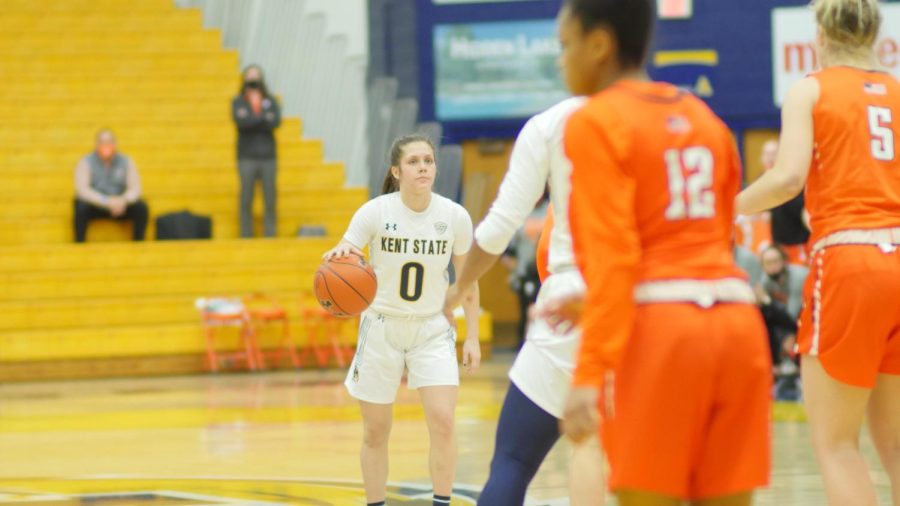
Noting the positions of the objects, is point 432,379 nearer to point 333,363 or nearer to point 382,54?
point 333,363

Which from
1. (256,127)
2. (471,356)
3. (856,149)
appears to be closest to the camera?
(856,149)

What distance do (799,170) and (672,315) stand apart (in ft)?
4.08

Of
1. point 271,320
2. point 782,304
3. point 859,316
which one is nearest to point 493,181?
point 271,320

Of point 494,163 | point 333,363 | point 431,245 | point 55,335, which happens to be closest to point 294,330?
point 333,363

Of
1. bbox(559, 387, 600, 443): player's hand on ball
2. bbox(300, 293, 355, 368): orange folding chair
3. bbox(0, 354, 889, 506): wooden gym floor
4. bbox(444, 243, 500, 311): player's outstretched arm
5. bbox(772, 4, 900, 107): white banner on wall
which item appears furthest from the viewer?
bbox(772, 4, 900, 107): white banner on wall

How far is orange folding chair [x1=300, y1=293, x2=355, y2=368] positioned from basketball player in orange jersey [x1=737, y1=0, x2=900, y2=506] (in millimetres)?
10663

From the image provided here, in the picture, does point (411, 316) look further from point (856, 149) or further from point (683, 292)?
point (683, 292)

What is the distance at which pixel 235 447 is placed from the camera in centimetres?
Result: 886

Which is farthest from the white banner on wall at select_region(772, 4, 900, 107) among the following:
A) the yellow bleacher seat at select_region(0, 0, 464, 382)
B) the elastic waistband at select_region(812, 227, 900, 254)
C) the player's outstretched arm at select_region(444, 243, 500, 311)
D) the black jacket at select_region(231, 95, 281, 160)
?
the player's outstretched arm at select_region(444, 243, 500, 311)

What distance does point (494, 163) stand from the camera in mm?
18984

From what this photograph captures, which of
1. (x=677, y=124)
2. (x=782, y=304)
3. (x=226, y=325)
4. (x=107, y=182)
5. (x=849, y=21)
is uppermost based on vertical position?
(x=849, y=21)

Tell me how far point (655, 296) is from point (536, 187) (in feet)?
3.81

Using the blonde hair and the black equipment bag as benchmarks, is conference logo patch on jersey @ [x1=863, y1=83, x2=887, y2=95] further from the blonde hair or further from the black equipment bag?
the black equipment bag

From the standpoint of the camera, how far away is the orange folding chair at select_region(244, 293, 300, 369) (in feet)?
47.4
